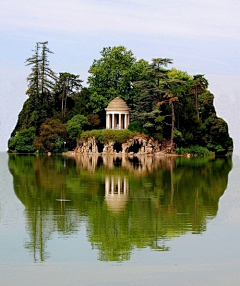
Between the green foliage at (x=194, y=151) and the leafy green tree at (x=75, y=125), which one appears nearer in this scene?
the green foliage at (x=194, y=151)

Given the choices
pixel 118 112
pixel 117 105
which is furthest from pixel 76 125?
pixel 117 105

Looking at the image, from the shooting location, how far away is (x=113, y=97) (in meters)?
55.4

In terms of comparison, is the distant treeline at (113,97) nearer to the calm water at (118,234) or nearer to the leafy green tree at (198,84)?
the leafy green tree at (198,84)

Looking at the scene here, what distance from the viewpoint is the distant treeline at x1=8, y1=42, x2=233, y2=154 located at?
52469mm

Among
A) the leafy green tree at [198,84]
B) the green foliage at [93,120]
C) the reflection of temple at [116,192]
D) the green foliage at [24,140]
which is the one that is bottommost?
the reflection of temple at [116,192]

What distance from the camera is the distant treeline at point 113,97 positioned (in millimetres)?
52469

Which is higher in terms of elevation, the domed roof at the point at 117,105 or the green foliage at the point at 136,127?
the domed roof at the point at 117,105

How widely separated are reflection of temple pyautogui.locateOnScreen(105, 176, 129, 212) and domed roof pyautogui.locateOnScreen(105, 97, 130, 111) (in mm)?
26654

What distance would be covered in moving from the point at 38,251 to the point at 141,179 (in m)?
14.7

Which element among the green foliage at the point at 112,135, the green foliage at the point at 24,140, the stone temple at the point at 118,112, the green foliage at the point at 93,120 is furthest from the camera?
the green foliage at the point at 93,120

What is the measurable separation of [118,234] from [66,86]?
45636 millimetres

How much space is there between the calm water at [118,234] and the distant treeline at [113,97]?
29341mm

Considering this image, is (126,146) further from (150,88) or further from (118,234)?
(118,234)

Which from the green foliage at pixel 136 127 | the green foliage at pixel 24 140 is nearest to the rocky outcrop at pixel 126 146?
the green foliage at pixel 136 127
